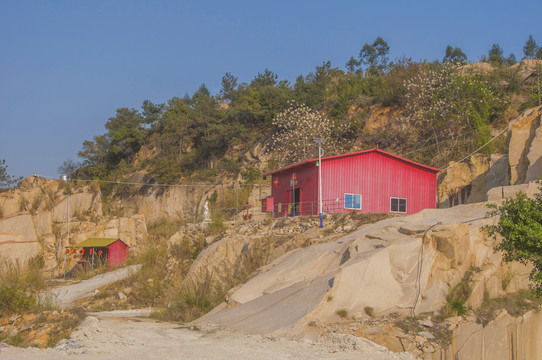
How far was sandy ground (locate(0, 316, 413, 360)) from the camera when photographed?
9.79 meters

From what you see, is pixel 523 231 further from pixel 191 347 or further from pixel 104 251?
pixel 104 251

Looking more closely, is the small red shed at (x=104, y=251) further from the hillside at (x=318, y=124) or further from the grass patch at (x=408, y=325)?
the grass patch at (x=408, y=325)

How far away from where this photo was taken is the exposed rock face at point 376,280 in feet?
39.7

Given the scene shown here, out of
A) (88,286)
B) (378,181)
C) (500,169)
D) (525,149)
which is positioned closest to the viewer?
(525,149)

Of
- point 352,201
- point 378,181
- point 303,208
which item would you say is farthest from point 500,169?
point 303,208

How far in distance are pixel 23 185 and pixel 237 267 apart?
1239 inches

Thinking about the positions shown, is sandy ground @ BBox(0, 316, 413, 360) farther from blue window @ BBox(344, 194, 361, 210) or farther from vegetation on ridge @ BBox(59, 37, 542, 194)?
vegetation on ridge @ BBox(59, 37, 542, 194)

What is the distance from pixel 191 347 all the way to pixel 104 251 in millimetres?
25660

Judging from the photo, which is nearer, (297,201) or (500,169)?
(500,169)

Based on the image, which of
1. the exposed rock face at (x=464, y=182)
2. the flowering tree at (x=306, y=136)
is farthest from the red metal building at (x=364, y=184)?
the flowering tree at (x=306, y=136)

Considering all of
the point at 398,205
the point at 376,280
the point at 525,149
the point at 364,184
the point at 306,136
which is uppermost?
the point at 306,136

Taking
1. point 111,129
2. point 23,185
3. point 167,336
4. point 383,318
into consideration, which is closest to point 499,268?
point 383,318

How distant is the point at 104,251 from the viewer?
34562 millimetres

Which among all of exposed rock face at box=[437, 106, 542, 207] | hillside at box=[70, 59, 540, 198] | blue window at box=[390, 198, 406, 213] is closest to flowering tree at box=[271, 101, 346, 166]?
hillside at box=[70, 59, 540, 198]
